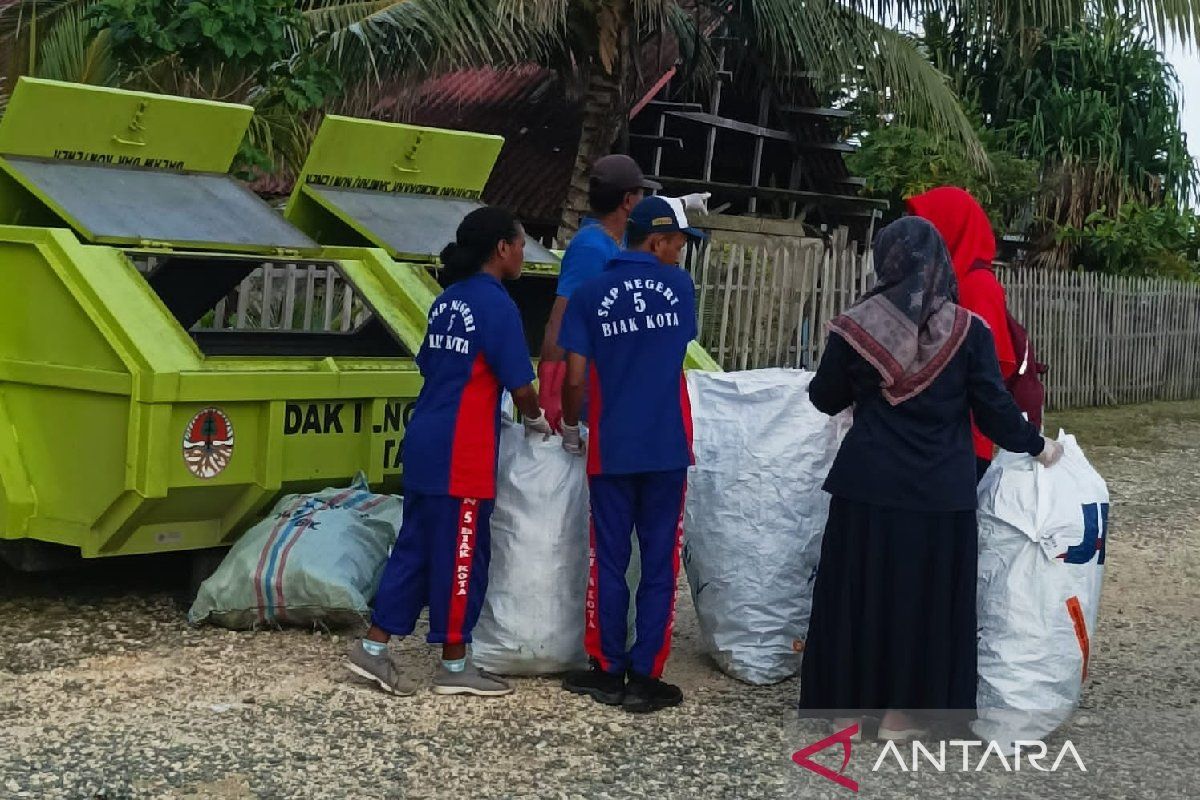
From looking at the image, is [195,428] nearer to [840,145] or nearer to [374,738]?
[374,738]

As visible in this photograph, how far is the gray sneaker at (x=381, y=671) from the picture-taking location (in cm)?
489

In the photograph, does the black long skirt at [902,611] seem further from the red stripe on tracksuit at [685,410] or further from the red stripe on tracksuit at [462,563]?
the red stripe on tracksuit at [462,563]

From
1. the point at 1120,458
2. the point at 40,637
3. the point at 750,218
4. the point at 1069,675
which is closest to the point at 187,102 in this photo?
the point at 40,637

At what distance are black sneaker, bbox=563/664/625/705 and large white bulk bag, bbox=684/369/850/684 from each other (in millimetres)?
446

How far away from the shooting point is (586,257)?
5.12 m

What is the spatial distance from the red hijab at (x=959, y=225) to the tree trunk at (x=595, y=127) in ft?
25.0

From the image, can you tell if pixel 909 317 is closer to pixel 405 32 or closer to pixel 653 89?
pixel 405 32

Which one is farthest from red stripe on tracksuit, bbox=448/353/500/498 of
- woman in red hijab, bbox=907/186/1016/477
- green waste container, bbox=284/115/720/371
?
green waste container, bbox=284/115/720/371

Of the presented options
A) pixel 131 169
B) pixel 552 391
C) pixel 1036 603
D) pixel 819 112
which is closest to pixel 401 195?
pixel 131 169

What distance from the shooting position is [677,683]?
5.20 metres

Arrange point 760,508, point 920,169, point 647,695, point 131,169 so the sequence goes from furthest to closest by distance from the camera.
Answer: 1. point 920,169
2. point 131,169
3. point 760,508
4. point 647,695

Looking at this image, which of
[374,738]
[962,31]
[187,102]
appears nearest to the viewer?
[374,738]

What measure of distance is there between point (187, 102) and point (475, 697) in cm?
271

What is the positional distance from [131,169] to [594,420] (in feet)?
7.88
